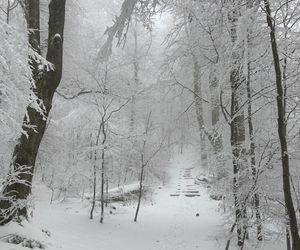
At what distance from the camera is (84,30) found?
17.5 m

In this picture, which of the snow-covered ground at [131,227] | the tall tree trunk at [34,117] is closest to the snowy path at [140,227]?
the snow-covered ground at [131,227]

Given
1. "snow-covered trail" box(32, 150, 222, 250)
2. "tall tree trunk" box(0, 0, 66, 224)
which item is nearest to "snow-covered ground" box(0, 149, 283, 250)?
"snow-covered trail" box(32, 150, 222, 250)

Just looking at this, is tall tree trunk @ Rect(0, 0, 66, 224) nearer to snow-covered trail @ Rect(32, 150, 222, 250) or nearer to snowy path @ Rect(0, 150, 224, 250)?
snowy path @ Rect(0, 150, 224, 250)

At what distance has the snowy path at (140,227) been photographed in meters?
8.16

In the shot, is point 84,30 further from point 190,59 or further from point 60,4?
point 60,4

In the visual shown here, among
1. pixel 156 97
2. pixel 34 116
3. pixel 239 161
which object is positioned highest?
pixel 156 97

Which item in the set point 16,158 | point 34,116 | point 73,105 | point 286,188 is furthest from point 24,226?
point 73,105

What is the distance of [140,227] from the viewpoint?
10.3m

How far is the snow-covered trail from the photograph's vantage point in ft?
27.0

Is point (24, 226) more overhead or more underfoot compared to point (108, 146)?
more underfoot

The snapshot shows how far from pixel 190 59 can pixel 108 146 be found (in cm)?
364

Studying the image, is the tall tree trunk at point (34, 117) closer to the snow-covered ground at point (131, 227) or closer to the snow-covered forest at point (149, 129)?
the snow-covered forest at point (149, 129)

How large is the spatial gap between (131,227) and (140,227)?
0.90 ft

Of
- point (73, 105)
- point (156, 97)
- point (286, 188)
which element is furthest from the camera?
point (156, 97)
